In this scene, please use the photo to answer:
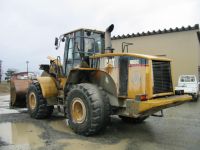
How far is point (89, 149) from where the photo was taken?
6.07 metres

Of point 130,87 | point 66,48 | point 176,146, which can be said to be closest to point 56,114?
point 66,48

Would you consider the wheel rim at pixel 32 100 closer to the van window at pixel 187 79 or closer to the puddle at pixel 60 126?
the puddle at pixel 60 126

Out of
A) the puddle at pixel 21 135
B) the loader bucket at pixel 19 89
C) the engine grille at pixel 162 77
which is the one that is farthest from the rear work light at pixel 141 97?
the loader bucket at pixel 19 89

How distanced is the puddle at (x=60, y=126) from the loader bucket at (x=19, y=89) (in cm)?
264

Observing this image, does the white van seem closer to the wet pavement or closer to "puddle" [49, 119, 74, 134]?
the wet pavement

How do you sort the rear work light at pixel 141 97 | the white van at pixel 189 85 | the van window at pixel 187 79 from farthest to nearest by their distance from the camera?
the van window at pixel 187 79
the white van at pixel 189 85
the rear work light at pixel 141 97

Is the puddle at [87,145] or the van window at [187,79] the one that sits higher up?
the van window at [187,79]

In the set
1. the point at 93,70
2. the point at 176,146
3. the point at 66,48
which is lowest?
the point at 176,146

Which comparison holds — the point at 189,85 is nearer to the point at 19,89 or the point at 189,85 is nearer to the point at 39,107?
the point at 19,89

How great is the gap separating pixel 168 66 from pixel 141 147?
2.37 meters

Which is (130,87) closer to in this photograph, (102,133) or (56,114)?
(102,133)

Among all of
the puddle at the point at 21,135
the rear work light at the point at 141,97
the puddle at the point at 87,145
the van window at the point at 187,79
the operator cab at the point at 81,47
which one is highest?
the operator cab at the point at 81,47

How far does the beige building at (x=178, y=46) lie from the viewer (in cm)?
1966

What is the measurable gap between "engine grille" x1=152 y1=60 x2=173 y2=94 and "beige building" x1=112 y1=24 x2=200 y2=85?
1225 cm
